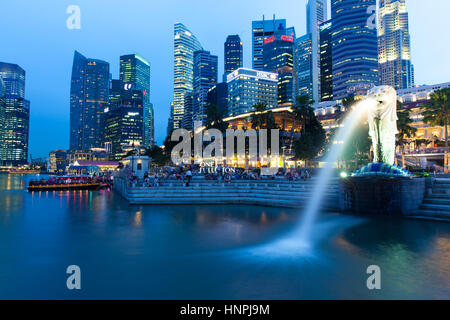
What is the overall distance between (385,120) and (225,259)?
17445mm

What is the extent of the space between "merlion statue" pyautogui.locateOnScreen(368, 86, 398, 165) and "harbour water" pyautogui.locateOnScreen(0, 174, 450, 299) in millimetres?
5477

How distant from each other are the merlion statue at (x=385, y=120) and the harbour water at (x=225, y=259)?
18.0 ft

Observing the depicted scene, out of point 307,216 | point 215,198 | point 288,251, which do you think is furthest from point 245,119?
point 288,251

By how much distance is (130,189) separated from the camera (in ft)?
96.4

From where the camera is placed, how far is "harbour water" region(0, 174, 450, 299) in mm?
8086

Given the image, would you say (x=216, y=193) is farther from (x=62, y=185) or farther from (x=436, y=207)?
(x=62, y=185)

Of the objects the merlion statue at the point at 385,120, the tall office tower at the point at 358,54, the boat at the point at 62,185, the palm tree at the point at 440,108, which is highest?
the tall office tower at the point at 358,54

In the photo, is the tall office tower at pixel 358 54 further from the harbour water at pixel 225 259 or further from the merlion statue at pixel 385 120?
the harbour water at pixel 225 259

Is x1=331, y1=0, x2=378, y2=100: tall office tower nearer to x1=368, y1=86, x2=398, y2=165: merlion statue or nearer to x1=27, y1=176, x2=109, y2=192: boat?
x1=27, y1=176, x2=109, y2=192: boat

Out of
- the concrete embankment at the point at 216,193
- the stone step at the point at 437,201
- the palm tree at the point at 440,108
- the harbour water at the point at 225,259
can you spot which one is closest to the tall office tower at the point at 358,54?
the palm tree at the point at 440,108

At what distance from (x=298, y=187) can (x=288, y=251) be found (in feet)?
49.2

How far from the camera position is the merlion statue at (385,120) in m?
20.7

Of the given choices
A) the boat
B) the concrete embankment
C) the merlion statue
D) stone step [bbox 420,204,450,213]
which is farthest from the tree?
stone step [bbox 420,204,450,213]
